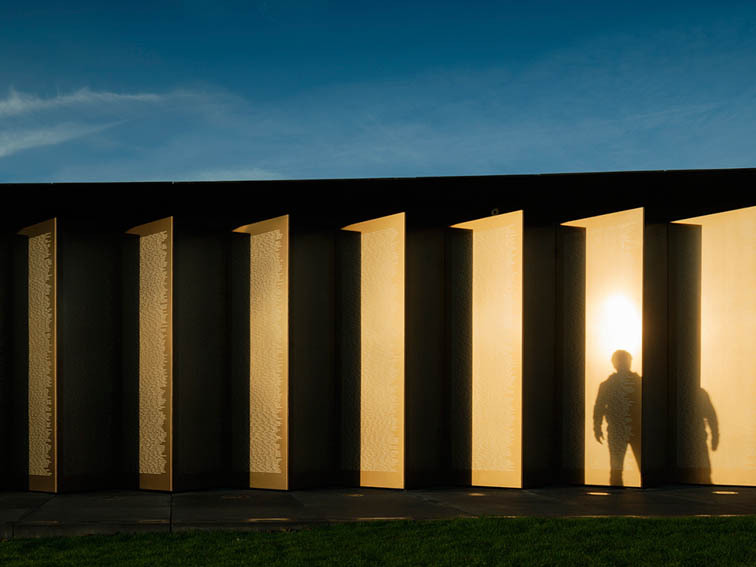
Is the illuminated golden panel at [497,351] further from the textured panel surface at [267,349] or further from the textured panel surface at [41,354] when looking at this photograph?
the textured panel surface at [41,354]

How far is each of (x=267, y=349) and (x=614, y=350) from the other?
18.4 ft

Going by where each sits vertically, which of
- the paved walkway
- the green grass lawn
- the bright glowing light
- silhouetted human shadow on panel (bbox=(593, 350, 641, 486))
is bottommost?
the paved walkway

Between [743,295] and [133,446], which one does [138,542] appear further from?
[743,295]

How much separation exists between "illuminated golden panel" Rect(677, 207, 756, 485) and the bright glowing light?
53.3 inches

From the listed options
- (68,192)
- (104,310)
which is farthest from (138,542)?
(68,192)

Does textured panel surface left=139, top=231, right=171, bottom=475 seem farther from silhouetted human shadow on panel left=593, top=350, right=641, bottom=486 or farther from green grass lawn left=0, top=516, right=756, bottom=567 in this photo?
silhouetted human shadow on panel left=593, top=350, right=641, bottom=486

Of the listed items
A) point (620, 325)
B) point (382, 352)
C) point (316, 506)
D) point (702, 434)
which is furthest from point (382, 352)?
point (702, 434)

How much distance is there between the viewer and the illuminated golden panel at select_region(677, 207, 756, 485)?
11.4 m

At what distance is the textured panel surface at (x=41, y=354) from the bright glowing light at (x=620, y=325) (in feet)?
29.1

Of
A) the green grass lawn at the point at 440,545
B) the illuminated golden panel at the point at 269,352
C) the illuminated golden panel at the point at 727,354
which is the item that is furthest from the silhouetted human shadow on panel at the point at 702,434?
the illuminated golden panel at the point at 269,352

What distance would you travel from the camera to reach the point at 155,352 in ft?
37.4

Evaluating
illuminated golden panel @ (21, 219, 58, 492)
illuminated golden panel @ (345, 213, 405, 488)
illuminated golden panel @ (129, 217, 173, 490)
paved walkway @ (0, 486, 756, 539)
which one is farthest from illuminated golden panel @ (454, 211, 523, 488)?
illuminated golden panel @ (21, 219, 58, 492)

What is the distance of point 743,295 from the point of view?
37.6ft

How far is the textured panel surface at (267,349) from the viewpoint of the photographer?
1130 centimetres
